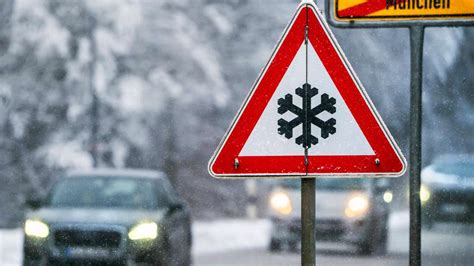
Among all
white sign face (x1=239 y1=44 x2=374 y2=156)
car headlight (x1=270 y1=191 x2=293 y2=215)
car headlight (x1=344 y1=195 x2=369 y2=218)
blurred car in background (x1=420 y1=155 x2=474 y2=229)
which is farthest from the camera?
blurred car in background (x1=420 y1=155 x2=474 y2=229)

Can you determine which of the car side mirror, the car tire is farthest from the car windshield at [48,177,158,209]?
the car tire

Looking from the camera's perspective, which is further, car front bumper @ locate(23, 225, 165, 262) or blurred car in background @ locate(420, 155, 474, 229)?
blurred car in background @ locate(420, 155, 474, 229)

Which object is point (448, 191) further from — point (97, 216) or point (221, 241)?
point (97, 216)

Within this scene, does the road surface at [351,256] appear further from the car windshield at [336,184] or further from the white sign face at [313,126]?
the white sign face at [313,126]

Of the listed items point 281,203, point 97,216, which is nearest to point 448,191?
point 281,203

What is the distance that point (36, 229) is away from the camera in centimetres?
1121

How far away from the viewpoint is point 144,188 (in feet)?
40.5

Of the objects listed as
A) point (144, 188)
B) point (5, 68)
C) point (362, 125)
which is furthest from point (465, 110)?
point (362, 125)

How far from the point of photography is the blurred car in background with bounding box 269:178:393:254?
49.6 feet

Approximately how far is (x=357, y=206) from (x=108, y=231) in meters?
5.13

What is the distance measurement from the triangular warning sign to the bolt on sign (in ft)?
0.29

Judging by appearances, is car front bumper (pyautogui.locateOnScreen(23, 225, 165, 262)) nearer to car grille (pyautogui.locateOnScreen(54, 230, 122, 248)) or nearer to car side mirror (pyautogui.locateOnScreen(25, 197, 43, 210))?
car grille (pyautogui.locateOnScreen(54, 230, 122, 248))

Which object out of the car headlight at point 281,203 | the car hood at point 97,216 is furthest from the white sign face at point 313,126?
the car headlight at point 281,203

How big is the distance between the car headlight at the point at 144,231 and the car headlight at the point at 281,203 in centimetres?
410
